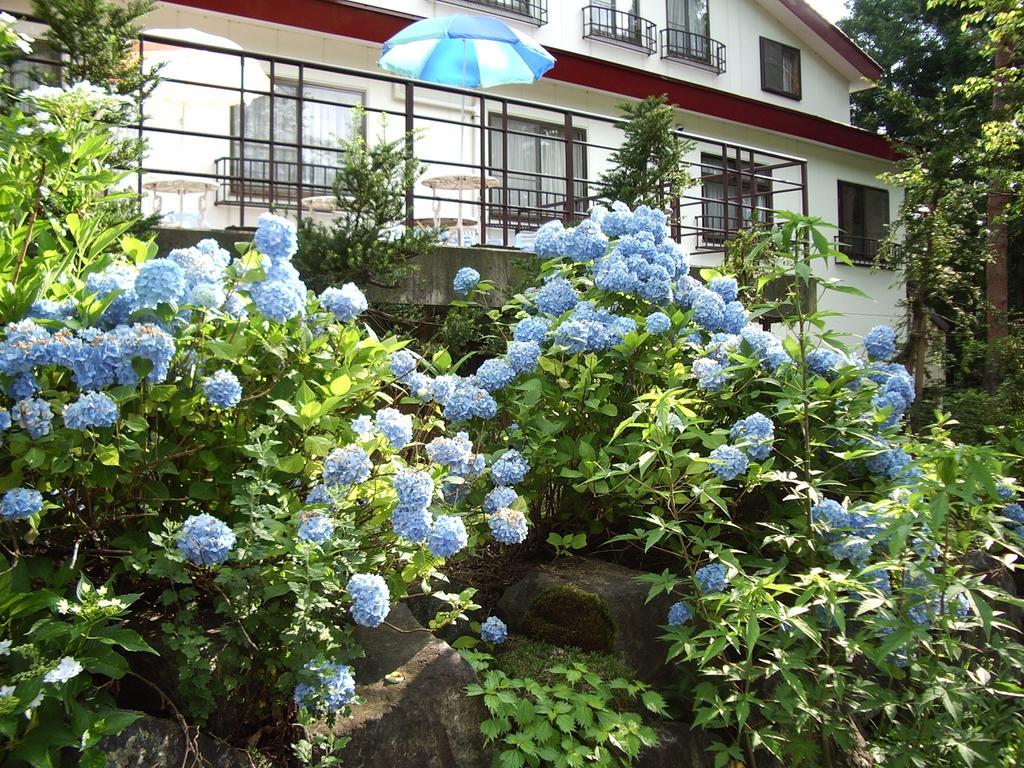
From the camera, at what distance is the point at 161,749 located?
7.46 feet

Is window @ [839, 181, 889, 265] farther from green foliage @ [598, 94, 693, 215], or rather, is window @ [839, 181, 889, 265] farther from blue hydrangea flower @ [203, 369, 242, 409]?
blue hydrangea flower @ [203, 369, 242, 409]

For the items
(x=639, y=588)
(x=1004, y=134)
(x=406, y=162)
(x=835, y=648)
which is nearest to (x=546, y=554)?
(x=639, y=588)

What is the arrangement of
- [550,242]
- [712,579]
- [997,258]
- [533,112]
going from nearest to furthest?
1. [712,579]
2. [550,242]
3. [997,258]
4. [533,112]

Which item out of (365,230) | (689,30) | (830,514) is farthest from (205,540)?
(689,30)

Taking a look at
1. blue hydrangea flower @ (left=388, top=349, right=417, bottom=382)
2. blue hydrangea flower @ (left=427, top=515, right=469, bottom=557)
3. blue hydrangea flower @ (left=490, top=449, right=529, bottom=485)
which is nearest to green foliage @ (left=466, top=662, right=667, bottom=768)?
blue hydrangea flower @ (left=427, top=515, right=469, bottom=557)

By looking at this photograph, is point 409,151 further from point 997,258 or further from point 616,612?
point 997,258

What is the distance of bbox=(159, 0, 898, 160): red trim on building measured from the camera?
32.0 ft

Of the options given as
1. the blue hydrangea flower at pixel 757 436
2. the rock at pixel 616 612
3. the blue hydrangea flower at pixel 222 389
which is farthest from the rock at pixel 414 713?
the blue hydrangea flower at pixel 757 436

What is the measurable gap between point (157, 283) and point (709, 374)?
197 cm

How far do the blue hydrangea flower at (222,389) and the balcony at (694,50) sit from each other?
14.2 meters

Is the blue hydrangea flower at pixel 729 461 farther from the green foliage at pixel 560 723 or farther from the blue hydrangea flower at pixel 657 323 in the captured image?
the green foliage at pixel 560 723

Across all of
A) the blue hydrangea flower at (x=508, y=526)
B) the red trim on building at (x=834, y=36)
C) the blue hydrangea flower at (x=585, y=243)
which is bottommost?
the blue hydrangea flower at (x=508, y=526)

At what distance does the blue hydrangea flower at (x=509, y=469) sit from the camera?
312cm

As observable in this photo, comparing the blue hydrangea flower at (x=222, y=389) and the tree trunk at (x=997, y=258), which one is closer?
the blue hydrangea flower at (x=222, y=389)
